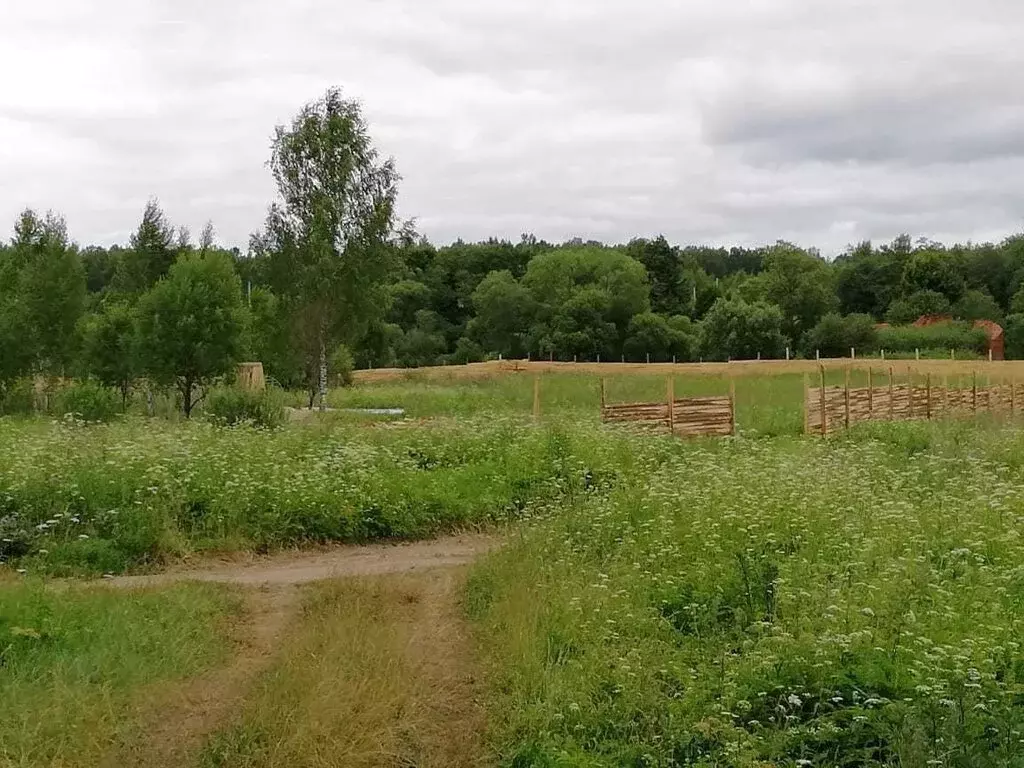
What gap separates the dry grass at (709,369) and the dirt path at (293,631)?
97.7 feet

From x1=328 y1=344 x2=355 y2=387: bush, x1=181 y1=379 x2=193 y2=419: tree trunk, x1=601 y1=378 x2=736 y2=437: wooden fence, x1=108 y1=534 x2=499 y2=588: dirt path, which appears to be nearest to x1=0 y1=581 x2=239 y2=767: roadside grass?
x1=108 y1=534 x2=499 y2=588: dirt path

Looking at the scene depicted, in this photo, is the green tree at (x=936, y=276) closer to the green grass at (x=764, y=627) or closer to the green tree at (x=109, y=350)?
the green tree at (x=109, y=350)

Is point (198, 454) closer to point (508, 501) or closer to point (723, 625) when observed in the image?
point (508, 501)

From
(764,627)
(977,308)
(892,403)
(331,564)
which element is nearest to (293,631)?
(331,564)

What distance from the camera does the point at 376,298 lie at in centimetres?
2967

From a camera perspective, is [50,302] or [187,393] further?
[50,302]

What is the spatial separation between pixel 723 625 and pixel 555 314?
61.6 metres

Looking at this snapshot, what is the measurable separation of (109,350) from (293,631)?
60.7 ft

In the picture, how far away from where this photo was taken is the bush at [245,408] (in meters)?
18.6

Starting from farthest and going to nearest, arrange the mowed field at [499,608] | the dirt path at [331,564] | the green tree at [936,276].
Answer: the green tree at [936,276]
the dirt path at [331,564]
the mowed field at [499,608]

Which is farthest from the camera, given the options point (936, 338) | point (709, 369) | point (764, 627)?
point (936, 338)

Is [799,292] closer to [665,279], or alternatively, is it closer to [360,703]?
[665,279]

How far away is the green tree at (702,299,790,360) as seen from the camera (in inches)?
2314

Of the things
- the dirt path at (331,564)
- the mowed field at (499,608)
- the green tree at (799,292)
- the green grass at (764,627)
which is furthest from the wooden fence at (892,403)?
Answer: the green tree at (799,292)
